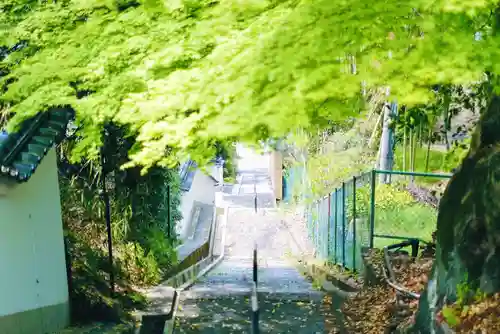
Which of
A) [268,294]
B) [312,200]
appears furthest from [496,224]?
[312,200]

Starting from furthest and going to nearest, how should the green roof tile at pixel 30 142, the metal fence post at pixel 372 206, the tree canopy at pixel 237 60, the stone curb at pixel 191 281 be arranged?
the metal fence post at pixel 372 206 < the stone curb at pixel 191 281 < the green roof tile at pixel 30 142 < the tree canopy at pixel 237 60

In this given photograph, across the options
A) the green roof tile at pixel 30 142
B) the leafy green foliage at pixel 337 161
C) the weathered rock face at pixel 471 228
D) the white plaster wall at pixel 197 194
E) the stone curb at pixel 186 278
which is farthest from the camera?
the white plaster wall at pixel 197 194

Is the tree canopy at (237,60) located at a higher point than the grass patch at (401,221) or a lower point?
higher

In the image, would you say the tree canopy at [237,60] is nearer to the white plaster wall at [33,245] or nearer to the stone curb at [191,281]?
the white plaster wall at [33,245]

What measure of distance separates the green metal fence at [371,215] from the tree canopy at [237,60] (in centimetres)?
548

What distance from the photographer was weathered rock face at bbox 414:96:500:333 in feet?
17.3

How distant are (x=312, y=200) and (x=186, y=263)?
267 inches

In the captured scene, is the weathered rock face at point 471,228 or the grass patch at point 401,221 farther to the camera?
the grass patch at point 401,221

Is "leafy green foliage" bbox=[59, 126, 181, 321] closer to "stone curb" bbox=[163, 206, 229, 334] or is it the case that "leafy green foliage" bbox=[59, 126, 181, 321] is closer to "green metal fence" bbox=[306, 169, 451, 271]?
"stone curb" bbox=[163, 206, 229, 334]

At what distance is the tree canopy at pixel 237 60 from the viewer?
12.5 ft

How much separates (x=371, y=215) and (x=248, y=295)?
10.2ft

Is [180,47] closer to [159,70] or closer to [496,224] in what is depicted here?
[159,70]

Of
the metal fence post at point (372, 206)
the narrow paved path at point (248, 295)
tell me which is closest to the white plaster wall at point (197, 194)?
the narrow paved path at point (248, 295)

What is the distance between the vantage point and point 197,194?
29.0 m
